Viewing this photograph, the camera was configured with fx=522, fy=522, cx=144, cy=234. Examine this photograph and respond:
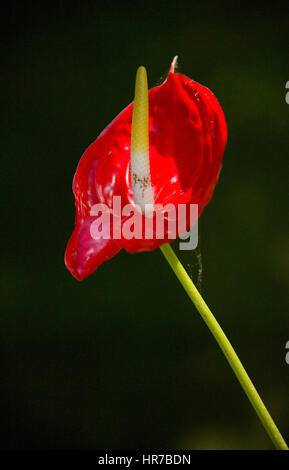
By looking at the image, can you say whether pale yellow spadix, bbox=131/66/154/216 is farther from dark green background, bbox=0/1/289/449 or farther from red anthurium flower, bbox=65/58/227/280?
dark green background, bbox=0/1/289/449

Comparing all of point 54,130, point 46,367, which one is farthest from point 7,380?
A: point 54,130

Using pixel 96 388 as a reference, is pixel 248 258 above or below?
above

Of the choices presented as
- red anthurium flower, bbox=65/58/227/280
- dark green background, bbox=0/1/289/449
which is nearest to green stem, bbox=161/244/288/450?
red anthurium flower, bbox=65/58/227/280

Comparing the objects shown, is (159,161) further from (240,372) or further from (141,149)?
(240,372)

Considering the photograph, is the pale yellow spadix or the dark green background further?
the dark green background

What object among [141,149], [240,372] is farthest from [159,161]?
[240,372]

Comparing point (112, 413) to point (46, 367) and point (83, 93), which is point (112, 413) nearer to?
point (46, 367)
